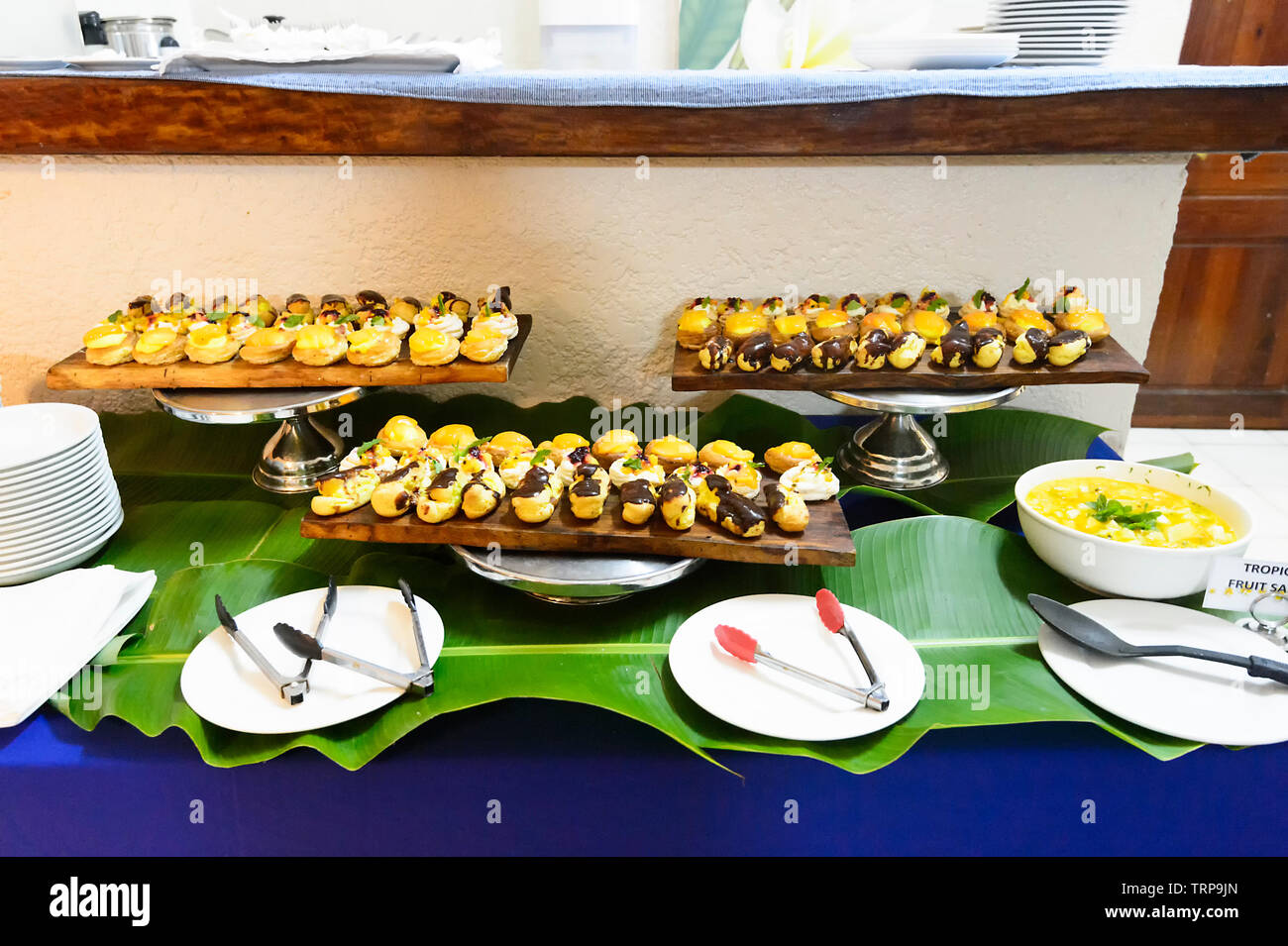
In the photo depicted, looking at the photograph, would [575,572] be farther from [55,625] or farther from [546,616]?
[55,625]

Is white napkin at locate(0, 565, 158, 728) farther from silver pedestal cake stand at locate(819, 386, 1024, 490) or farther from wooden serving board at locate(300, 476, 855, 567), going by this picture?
silver pedestal cake stand at locate(819, 386, 1024, 490)

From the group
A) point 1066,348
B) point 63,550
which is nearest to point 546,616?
point 63,550

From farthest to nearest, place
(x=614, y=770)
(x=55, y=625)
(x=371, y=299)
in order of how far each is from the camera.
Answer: (x=371, y=299), (x=55, y=625), (x=614, y=770)

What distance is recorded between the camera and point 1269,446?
3.60 m

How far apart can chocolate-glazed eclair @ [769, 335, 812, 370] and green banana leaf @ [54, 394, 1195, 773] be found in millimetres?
278

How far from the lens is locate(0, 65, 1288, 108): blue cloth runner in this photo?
1427 mm

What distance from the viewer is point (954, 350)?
1445 millimetres

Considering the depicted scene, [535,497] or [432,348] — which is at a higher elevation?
[432,348]

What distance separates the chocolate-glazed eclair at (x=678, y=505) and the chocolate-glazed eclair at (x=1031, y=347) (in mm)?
646

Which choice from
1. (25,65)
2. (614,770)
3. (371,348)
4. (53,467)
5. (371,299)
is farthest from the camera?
(371,299)

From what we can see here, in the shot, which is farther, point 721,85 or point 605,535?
point 721,85

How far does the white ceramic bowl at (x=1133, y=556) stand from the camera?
116cm

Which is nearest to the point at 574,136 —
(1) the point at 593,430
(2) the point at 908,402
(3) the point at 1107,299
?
(1) the point at 593,430

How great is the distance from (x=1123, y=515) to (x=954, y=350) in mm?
366
